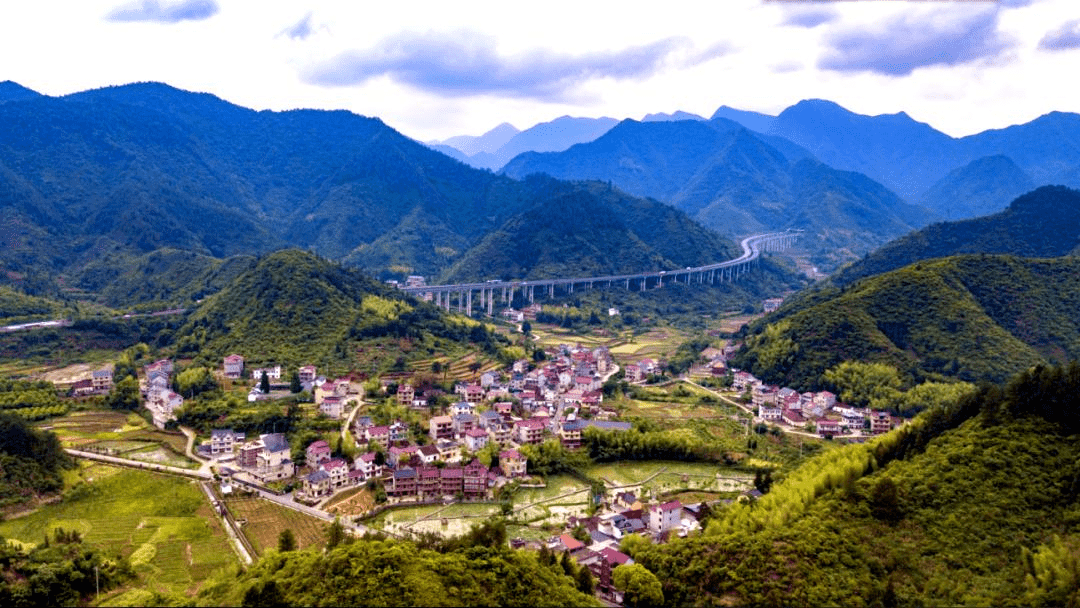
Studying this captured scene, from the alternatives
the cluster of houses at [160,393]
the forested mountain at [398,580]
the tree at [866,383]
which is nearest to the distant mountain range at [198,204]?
the cluster of houses at [160,393]

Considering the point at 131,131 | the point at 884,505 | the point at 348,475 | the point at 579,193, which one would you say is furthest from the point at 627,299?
the point at 131,131

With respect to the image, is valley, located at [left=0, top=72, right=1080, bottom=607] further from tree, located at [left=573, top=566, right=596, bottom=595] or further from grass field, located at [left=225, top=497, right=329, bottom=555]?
grass field, located at [left=225, top=497, right=329, bottom=555]

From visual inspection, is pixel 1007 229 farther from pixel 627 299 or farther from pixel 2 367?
pixel 2 367

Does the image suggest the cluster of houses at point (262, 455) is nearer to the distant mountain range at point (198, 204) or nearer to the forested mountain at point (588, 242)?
the distant mountain range at point (198, 204)

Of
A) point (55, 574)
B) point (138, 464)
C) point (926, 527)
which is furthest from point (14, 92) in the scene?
point (926, 527)

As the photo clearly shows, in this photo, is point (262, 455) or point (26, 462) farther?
point (262, 455)

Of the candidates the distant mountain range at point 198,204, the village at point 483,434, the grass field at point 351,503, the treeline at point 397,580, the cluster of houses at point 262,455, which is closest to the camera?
the treeline at point 397,580

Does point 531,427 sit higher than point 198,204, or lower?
lower

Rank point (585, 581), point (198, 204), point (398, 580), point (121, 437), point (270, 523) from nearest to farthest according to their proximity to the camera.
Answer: point (398, 580), point (585, 581), point (270, 523), point (121, 437), point (198, 204)

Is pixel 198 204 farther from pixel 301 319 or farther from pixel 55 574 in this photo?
pixel 55 574
